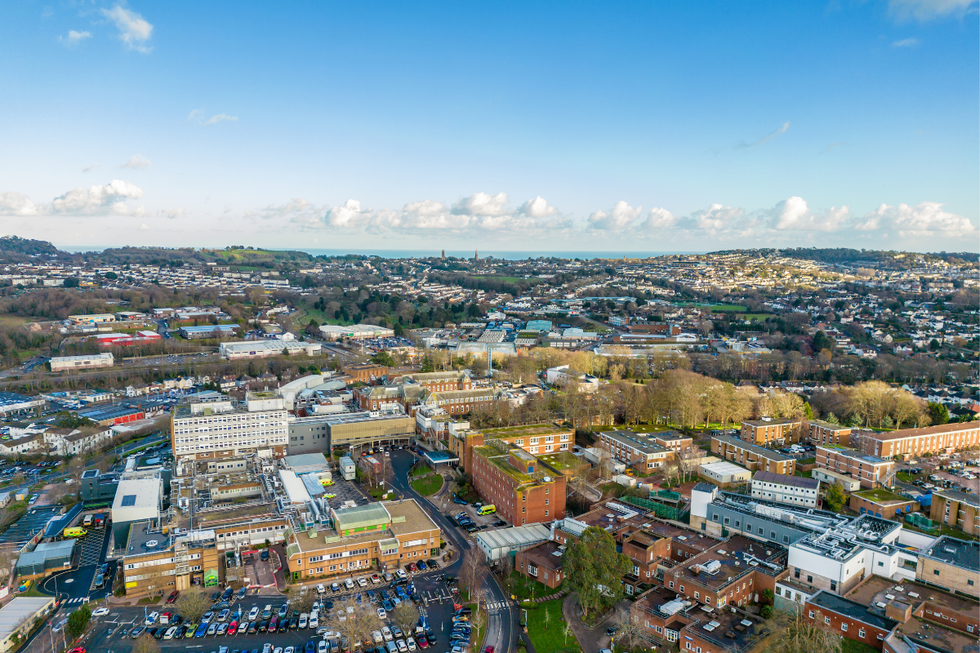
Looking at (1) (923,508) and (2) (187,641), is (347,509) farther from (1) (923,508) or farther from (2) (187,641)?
(1) (923,508)

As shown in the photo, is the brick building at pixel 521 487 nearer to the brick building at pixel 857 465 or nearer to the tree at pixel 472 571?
the tree at pixel 472 571

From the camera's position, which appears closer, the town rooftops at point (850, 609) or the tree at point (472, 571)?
the town rooftops at point (850, 609)

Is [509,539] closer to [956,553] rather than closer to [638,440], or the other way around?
[638,440]

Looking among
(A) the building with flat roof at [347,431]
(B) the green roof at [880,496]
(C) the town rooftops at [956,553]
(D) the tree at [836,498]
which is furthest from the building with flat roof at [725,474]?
(A) the building with flat roof at [347,431]

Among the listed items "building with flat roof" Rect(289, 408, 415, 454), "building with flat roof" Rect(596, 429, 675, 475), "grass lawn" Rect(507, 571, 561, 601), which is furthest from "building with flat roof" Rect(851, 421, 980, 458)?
"building with flat roof" Rect(289, 408, 415, 454)

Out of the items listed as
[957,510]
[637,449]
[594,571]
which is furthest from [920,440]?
[594,571]

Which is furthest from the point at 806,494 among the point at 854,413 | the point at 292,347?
the point at 292,347
